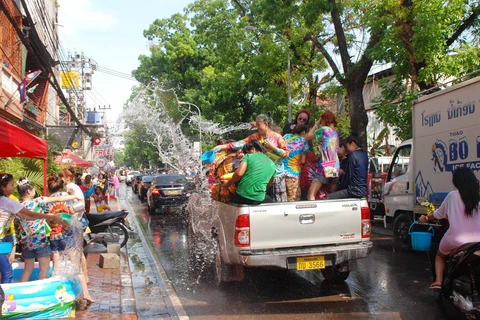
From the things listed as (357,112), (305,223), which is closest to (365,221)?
(305,223)

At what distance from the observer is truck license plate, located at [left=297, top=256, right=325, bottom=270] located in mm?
6047

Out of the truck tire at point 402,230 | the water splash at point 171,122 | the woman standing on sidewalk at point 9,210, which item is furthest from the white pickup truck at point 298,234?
the water splash at point 171,122

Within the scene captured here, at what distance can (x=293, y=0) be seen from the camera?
673 inches

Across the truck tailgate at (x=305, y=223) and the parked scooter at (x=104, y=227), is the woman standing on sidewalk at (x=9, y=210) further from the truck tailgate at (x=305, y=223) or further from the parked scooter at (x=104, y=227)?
the parked scooter at (x=104, y=227)

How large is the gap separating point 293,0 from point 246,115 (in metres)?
17.5

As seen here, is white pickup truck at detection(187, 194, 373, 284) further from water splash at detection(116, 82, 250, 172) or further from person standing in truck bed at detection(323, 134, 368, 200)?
water splash at detection(116, 82, 250, 172)

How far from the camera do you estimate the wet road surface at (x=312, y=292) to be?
19.3ft

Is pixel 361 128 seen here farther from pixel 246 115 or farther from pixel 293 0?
pixel 246 115

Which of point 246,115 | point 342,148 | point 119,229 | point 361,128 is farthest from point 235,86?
point 342,148

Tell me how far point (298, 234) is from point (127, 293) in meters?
2.92

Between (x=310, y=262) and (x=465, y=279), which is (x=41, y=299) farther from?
(x=465, y=279)

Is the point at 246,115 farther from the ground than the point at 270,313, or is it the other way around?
the point at 246,115

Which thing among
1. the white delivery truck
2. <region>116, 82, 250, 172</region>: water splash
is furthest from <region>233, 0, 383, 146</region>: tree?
<region>116, 82, 250, 172</region>: water splash

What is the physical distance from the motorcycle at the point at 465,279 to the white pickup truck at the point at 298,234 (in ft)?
4.08
